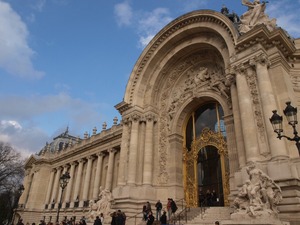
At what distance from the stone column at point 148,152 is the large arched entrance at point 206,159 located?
214cm

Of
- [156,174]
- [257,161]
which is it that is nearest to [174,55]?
[156,174]

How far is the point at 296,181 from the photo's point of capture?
8586mm

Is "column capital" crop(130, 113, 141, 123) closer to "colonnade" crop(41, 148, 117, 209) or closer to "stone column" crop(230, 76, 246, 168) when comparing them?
"stone column" crop(230, 76, 246, 168)

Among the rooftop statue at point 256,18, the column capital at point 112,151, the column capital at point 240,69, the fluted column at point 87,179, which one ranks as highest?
the rooftop statue at point 256,18

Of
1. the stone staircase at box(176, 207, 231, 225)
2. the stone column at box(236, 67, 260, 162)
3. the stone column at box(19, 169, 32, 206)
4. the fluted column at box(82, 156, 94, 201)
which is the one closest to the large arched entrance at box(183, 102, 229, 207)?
the stone staircase at box(176, 207, 231, 225)

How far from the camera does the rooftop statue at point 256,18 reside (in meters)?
12.3

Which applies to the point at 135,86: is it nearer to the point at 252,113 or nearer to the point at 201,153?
the point at 201,153

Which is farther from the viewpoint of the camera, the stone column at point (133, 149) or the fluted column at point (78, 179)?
the fluted column at point (78, 179)

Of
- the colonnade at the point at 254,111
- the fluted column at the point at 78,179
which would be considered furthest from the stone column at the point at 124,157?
the fluted column at the point at 78,179

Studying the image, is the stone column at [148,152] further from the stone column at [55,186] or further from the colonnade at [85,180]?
the stone column at [55,186]

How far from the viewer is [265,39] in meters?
11.6

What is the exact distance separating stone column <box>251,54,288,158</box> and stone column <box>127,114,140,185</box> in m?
8.18

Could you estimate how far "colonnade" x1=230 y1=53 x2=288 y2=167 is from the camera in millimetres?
9898

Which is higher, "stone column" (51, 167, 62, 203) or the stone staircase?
"stone column" (51, 167, 62, 203)
